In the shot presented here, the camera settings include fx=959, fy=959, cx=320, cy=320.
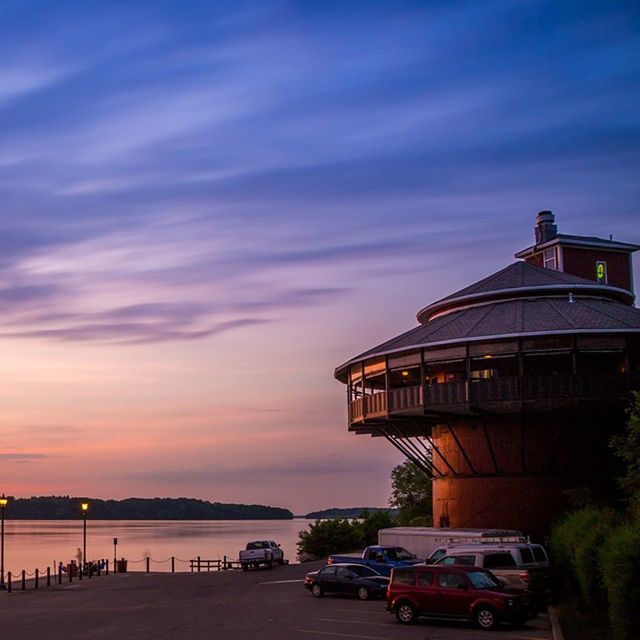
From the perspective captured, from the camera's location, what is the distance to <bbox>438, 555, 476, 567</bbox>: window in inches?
1161

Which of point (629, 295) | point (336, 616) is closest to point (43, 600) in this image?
point (336, 616)

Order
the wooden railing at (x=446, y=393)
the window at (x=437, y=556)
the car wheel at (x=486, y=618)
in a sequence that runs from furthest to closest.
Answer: the wooden railing at (x=446, y=393) → the window at (x=437, y=556) → the car wheel at (x=486, y=618)

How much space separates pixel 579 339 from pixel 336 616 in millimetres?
20736

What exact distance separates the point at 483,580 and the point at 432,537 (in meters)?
14.7

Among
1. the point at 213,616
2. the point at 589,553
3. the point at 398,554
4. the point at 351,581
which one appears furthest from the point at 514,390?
the point at 213,616

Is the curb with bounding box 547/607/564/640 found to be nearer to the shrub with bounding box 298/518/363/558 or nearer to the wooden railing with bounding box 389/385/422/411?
the wooden railing with bounding box 389/385/422/411

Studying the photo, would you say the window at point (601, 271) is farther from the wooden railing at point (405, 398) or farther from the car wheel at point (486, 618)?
the car wheel at point (486, 618)

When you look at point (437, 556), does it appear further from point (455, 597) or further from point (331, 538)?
point (331, 538)

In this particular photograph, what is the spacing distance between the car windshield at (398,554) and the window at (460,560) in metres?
8.47

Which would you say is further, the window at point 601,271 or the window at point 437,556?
the window at point 601,271

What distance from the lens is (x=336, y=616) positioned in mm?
28672

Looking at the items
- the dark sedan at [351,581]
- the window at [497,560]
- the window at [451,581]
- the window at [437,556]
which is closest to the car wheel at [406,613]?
the window at [451,581]

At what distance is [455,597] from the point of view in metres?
26.4

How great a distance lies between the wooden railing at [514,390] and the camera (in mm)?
43625
